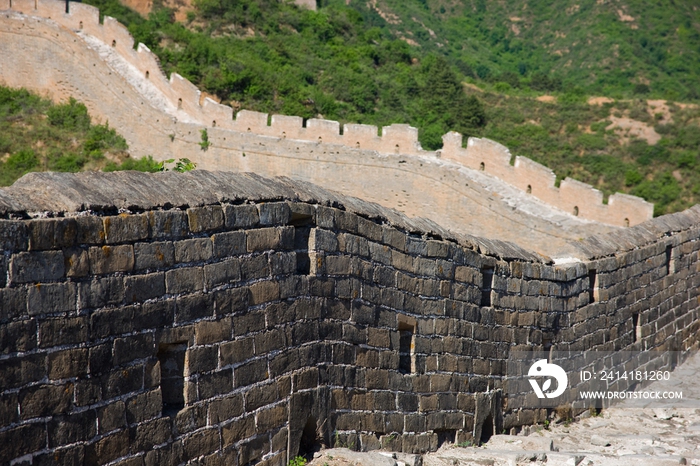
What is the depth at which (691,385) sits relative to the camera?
10.8 m

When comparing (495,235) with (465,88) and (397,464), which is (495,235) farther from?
(465,88)

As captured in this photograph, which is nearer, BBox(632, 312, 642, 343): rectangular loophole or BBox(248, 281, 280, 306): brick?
BBox(248, 281, 280, 306): brick

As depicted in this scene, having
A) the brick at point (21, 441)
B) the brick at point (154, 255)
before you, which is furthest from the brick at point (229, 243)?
the brick at point (21, 441)

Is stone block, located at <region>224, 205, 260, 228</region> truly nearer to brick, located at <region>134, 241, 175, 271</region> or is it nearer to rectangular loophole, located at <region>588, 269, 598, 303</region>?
brick, located at <region>134, 241, 175, 271</region>

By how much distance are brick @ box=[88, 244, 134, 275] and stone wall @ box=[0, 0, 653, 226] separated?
1414 centimetres

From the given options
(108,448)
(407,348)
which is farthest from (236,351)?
(407,348)

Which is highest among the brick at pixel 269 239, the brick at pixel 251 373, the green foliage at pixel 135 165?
the brick at pixel 269 239

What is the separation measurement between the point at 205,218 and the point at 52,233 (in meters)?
1.04

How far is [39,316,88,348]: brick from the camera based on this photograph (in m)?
4.07

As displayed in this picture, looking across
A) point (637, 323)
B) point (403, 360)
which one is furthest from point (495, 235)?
point (403, 360)

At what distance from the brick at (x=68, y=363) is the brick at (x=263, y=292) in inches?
51.5

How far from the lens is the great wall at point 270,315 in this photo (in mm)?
4137

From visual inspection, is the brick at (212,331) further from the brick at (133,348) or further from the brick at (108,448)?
the brick at (108,448)

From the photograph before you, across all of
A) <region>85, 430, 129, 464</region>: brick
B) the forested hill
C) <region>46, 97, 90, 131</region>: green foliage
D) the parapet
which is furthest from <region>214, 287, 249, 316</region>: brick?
the forested hill
